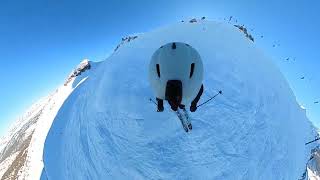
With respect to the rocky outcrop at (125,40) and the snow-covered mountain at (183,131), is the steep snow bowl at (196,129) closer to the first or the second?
the snow-covered mountain at (183,131)

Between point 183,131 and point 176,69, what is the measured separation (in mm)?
15404

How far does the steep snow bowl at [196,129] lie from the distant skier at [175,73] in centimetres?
1331

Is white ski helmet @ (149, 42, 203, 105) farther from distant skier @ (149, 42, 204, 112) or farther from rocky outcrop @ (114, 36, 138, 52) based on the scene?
rocky outcrop @ (114, 36, 138, 52)

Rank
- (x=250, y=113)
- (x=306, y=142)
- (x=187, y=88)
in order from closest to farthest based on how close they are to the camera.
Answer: (x=187, y=88)
(x=250, y=113)
(x=306, y=142)


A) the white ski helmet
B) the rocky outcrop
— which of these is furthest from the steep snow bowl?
the white ski helmet

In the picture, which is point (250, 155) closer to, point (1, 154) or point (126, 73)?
point (126, 73)

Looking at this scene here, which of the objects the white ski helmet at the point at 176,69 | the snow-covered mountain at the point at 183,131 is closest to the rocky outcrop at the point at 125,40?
the snow-covered mountain at the point at 183,131

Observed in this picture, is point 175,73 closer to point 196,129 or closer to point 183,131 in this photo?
point 183,131

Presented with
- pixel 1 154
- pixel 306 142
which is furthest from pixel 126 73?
pixel 1 154

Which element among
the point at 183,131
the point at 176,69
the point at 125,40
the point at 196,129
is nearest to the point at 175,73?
the point at 176,69

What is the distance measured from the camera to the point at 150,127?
102 feet

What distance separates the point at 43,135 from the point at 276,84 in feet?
82.6

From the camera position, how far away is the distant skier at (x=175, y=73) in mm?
15695

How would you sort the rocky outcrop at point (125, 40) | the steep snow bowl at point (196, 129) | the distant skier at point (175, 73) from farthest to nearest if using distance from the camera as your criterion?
the rocky outcrop at point (125, 40) < the steep snow bowl at point (196, 129) < the distant skier at point (175, 73)
